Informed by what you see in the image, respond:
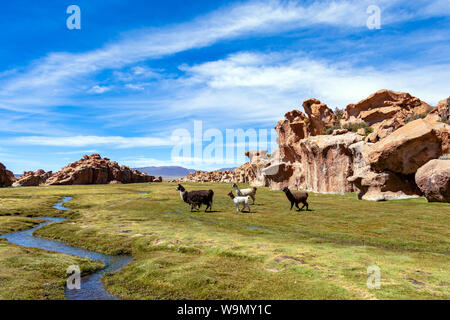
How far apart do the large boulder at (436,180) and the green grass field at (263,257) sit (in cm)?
665

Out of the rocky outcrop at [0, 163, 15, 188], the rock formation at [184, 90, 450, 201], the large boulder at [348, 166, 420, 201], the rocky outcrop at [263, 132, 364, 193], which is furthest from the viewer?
the rocky outcrop at [0, 163, 15, 188]

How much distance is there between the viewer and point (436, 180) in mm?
28766

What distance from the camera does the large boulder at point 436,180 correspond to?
2810 centimetres

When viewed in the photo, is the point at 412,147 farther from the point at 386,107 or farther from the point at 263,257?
the point at 386,107

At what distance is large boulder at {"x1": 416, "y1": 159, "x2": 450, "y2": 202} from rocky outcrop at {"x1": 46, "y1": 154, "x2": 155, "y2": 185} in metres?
140

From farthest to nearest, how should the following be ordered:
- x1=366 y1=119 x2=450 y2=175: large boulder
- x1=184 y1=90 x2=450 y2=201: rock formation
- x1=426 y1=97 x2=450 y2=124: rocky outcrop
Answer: x1=426 y1=97 x2=450 y2=124: rocky outcrop
x1=184 y1=90 x2=450 y2=201: rock formation
x1=366 y1=119 x2=450 y2=175: large boulder

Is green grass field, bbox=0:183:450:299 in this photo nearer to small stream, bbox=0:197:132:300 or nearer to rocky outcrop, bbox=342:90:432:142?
small stream, bbox=0:197:132:300

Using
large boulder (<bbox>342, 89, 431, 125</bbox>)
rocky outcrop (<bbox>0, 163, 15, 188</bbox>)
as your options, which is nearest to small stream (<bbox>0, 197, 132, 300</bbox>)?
large boulder (<bbox>342, 89, 431, 125</bbox>)

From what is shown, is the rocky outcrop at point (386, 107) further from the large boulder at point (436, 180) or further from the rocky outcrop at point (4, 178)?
the rocky outcrop at point (4, 178)

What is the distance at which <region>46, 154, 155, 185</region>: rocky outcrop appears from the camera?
132 m

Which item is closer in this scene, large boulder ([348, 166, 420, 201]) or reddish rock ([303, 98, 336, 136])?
large boulder ([348, 166, 420, 201])

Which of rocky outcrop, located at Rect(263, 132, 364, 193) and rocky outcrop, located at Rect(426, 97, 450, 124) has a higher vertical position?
rocky outcrop, located at Rect(426, 97, 450, 124)
